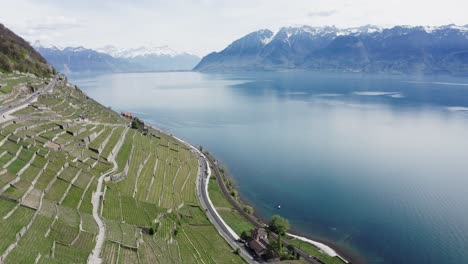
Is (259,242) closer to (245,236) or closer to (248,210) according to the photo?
(245,236)

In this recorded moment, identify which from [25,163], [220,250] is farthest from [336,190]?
[25,163]

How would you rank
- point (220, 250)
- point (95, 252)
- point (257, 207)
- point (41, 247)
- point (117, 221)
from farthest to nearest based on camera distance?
point (257, 207)
point (220, 250)
point (117, 221)
point (95, 252)
point (41, 247)

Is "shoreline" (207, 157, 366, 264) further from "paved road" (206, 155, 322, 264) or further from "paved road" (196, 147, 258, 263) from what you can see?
"paved road" (196, 147, 258, 263)

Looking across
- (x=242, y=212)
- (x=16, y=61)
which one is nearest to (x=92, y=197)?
(x=242, y=212)

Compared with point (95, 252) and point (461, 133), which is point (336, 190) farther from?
point (461, 133)

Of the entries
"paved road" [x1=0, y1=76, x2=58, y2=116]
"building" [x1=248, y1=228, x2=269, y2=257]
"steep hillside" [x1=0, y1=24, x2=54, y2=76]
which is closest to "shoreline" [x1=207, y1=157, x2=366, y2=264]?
"building" [x1=248, y1=228, x2=269, y2=257]
